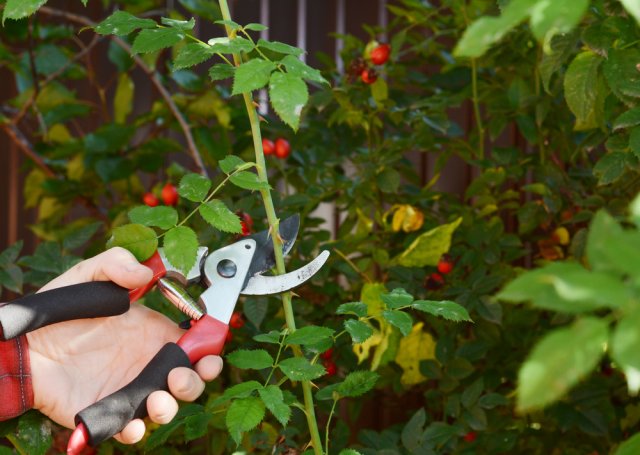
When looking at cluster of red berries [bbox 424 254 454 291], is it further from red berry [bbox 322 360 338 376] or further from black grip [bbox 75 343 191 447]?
black grip [bbox 75 343 191 447]

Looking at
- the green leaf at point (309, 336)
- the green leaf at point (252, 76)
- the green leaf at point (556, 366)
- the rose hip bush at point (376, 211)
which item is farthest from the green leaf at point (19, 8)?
the green leaf at point (556, 366)

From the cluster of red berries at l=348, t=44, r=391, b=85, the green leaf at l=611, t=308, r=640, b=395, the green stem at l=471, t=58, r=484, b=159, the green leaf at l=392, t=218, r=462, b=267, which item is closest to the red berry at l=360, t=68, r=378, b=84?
the cluster of red berries at l=348, t=44, r=391, b=85

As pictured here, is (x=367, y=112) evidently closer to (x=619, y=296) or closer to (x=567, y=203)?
(x=567, y=203)

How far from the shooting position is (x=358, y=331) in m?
0.87

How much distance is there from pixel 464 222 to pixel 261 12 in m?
1.33

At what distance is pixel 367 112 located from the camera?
176 cm

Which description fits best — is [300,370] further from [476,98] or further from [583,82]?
[476,98]

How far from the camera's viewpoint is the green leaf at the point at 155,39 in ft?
2.80

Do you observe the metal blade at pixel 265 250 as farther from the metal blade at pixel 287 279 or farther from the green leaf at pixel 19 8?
the green leaf at pixel 19 8

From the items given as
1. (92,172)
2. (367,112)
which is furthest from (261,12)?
(367,112)

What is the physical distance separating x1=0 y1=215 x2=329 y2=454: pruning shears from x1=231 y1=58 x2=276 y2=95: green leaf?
228mm

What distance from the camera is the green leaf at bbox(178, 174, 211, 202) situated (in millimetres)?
884

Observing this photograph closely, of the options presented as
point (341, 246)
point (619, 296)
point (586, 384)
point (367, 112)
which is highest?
point (619, 296)

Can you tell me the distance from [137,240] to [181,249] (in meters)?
0.12
